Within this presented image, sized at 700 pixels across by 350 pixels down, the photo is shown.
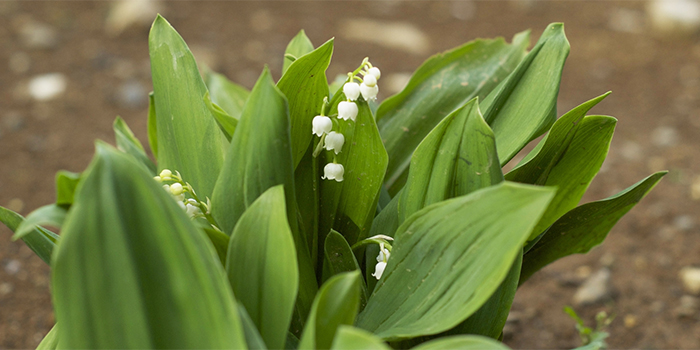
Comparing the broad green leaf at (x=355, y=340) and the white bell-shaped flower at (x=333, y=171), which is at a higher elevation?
the white bell-shaped flower at (x=333, y=171)

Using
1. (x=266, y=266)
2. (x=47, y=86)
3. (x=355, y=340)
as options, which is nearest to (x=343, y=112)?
(x=266, y=266)

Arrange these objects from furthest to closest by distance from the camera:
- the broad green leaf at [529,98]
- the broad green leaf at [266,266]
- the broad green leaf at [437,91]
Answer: the broad green leaf at [437,91] → the broad green leaf at [529,98] → the broad green leaf at [266,266]

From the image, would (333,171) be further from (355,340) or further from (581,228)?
(581,228)

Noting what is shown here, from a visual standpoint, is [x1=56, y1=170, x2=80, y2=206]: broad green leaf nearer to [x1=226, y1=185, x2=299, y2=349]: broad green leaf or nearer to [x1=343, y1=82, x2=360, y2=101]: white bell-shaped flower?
[x1=226, y1=185, x2=299, y2=349]: broad green leaf

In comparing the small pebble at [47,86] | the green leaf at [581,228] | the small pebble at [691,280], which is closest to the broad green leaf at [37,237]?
the green leaf at [581,228]

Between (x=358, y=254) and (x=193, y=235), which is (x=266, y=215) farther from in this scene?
(x=358, y=254)

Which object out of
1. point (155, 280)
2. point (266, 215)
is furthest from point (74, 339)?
point (266, 215)

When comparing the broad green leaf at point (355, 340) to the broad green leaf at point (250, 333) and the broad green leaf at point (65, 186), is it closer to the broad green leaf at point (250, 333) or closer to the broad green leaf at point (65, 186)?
the broad green leaf at point (250, 333)
